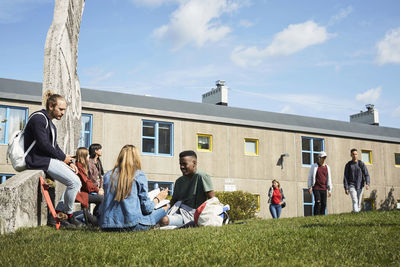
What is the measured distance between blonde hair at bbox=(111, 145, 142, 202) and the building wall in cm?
1311

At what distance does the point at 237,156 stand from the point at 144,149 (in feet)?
15.7

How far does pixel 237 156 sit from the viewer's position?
22.5 metres

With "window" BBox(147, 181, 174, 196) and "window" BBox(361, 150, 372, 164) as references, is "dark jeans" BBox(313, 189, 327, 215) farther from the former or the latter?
"window" BBox(361, 150, 372, 164)

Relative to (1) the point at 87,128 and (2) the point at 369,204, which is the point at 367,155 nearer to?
(2) the point at 369,204

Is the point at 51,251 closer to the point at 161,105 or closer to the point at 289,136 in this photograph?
the point at 161,105

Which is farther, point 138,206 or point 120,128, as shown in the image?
point 120,128

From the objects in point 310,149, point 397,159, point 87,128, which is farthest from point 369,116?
point 87,128

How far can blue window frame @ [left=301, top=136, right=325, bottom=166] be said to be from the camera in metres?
24.6

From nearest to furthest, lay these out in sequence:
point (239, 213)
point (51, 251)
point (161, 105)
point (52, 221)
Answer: point (51, 251), point (52, 221), point (239, 213), point (161, 105)

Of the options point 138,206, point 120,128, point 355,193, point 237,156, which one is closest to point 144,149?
point 120,128

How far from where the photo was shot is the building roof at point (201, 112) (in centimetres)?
1927

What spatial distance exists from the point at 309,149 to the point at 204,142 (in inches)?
256

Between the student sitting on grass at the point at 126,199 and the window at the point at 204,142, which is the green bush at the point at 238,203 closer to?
the window at the point at 204,142

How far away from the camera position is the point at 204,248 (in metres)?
4.50
